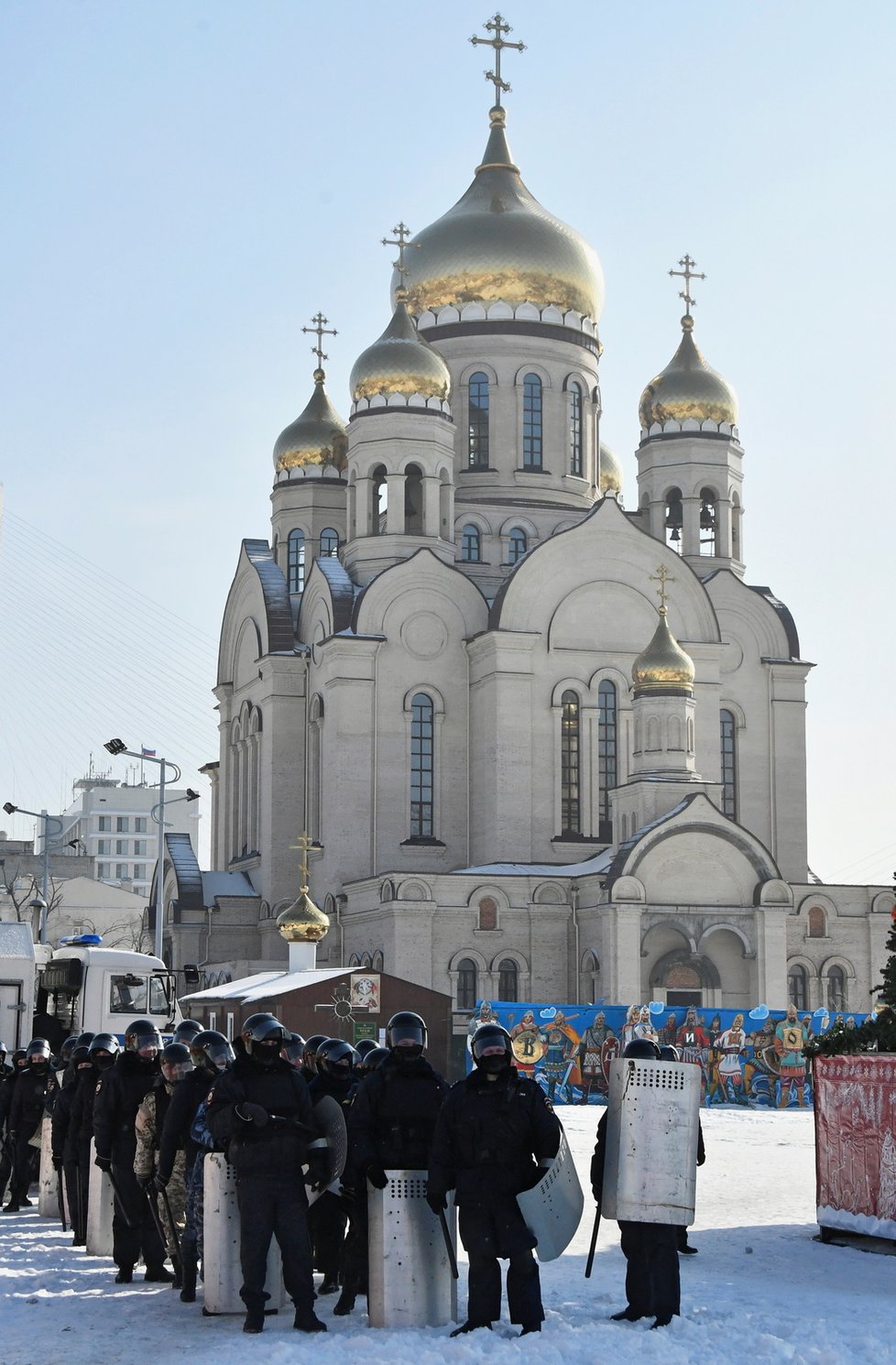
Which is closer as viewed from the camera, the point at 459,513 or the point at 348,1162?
the point at 348,1162

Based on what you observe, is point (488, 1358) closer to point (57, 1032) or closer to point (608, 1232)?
point (608, 1232)

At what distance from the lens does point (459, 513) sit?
44.8 meters

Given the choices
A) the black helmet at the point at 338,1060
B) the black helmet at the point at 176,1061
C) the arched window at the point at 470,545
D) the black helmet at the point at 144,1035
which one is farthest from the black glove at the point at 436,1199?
the arched window at the point at 470,545

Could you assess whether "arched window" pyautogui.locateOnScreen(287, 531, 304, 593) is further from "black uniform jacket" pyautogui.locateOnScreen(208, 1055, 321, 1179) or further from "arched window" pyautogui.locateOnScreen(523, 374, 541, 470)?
"black uniform jacket" pyautogui.locateOnScreen(208, 1055, 321, 1179)

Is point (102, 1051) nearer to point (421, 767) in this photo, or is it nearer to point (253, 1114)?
point (253, 1114)

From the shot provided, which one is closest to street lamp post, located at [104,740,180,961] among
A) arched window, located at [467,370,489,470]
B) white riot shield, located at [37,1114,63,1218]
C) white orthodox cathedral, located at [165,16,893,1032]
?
white orthodox cathedral, located at [165,16,893,1032]

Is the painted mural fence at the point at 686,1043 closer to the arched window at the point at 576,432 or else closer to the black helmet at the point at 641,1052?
the arched window at the point at 576,432

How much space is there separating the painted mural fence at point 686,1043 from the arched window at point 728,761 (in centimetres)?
1037

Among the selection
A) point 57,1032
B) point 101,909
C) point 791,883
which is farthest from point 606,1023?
point 101,909

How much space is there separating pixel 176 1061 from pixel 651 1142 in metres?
3.06

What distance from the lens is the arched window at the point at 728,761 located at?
43469mm

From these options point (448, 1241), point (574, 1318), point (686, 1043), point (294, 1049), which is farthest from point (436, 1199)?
point (686, 1043)

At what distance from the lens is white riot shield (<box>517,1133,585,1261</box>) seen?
10125 mm

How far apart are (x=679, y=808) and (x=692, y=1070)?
88.9 ft
